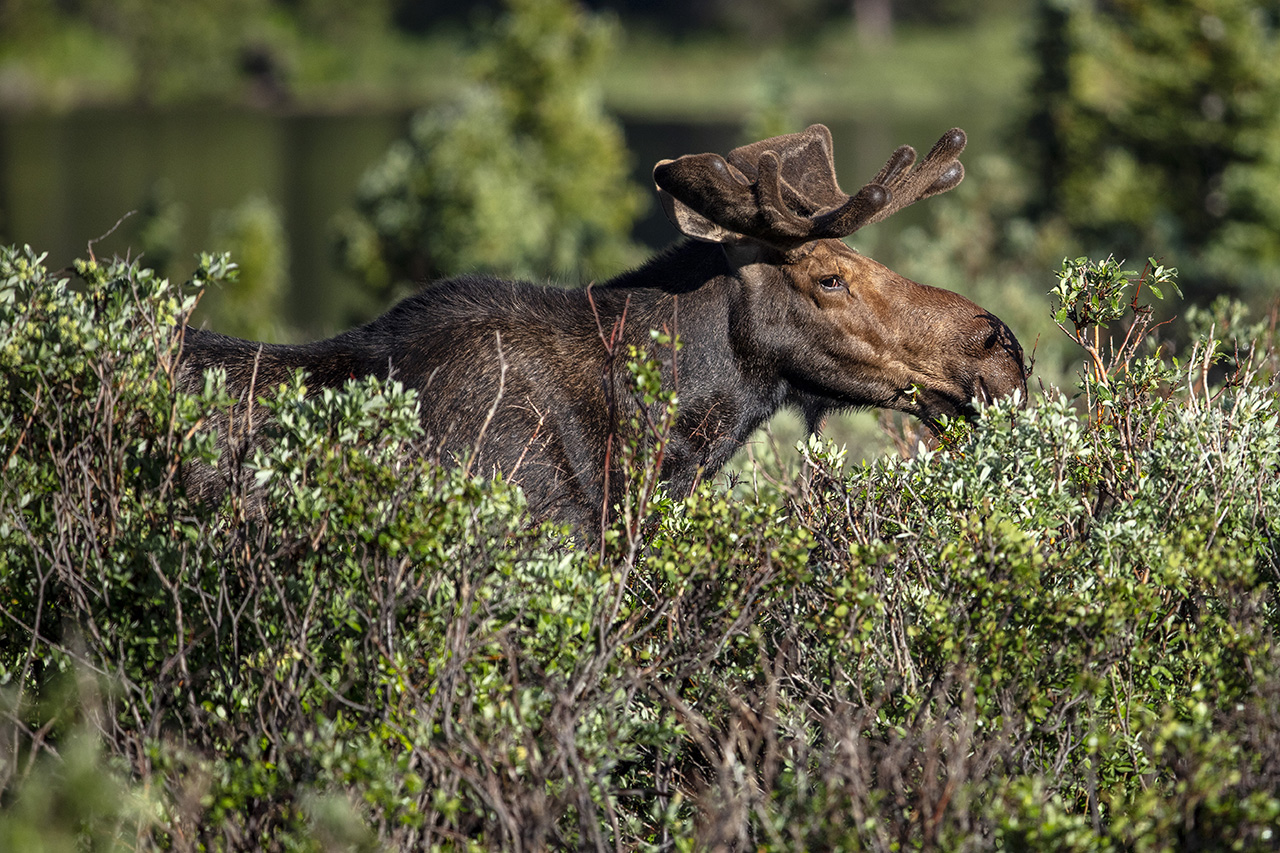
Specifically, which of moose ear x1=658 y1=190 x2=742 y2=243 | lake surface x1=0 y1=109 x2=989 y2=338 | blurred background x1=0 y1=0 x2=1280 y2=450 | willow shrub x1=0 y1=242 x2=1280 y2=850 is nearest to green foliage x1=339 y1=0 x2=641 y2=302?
blurred background x1=0 y1=0 x2=1280 y2=450

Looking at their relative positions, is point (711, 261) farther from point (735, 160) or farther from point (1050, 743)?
point (1050, 743)

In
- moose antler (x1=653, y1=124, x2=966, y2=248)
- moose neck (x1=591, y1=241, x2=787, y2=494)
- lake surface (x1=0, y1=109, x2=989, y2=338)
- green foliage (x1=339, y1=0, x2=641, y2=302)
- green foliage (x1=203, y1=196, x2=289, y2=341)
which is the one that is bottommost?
lake surface (x1=0, y1=109, x2=989, y2=338)

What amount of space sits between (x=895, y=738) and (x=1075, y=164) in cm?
2025

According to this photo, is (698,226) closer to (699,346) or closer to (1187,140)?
(699,346)

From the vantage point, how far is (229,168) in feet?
142

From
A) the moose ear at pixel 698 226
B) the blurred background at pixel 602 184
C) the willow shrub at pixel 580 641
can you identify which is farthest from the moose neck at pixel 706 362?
the blurred background at pixel 602 184

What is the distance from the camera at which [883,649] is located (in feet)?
13.3

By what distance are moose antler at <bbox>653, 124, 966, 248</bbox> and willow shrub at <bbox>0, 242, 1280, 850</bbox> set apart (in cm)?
90

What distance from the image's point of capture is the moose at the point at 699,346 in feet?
15.7

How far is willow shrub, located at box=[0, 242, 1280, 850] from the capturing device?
3246 mm

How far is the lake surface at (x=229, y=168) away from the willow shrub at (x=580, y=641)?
41.1ft

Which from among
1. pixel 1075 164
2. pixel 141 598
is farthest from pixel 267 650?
pixel 1075 164

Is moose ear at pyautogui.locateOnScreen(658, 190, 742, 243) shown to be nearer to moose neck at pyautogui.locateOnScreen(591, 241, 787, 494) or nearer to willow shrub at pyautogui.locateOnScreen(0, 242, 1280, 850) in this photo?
moose neck at pyautogui.locateOnScreen(591, 241, 787, 494)

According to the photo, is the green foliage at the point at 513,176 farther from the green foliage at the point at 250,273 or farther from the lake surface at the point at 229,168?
the lake surface at the point at 229,168
